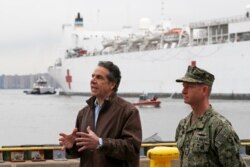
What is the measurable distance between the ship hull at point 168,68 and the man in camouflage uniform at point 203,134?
159 ft

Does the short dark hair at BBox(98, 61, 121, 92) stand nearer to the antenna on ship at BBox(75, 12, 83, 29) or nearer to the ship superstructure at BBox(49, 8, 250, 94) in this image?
the ship superstructure at BBox(49, 8, 250, 94)

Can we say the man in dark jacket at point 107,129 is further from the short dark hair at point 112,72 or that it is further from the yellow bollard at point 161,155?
the yellow bollard at point 161,155

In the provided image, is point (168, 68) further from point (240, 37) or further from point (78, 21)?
point (78, 21)

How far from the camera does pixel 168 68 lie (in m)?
58.3

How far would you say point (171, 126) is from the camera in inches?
1180

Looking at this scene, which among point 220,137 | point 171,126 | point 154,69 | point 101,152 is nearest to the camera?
point 220,137

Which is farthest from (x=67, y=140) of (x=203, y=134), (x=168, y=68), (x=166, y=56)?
(x=166, y=56)

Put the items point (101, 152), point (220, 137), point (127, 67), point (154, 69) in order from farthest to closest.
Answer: point (127, 67) < point (154, 69) < point (101, 152) < point (220, 137)

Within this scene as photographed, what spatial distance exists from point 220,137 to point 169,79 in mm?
55175

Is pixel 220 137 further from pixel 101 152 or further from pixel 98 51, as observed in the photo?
pixel 98 51

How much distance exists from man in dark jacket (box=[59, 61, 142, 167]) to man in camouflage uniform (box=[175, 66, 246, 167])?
0.29 meters

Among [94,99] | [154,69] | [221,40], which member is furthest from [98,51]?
[94,99]

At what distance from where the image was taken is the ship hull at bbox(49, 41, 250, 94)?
52156mm

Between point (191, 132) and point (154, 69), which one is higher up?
point (191, 132)
